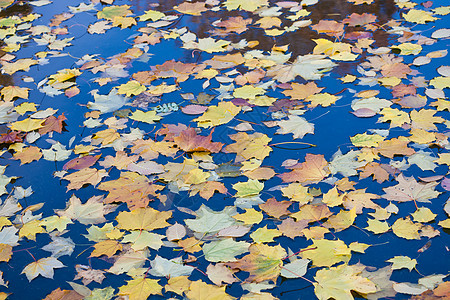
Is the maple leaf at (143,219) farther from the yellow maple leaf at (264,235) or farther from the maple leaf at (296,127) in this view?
the maple leaf at (296,127)

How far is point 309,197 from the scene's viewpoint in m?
2.54

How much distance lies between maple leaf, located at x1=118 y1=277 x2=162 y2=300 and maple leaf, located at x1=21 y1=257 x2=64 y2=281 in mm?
410

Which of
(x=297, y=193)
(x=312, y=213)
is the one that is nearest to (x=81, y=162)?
(x=297, y=193)

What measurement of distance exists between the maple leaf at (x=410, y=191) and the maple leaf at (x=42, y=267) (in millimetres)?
1792

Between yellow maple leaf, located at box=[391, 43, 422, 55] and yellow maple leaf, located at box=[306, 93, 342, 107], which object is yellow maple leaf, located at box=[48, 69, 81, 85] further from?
yellow maple leaf, located at box=[391, 43, 422, 55]

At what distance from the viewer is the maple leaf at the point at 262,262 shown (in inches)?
83.9

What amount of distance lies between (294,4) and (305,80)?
160cm

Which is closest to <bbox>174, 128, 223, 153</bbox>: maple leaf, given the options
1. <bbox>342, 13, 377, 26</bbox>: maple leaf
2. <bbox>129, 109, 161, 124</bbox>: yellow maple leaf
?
<bbox>129, 109, 161, 124</bbox>: yellow maple leaf

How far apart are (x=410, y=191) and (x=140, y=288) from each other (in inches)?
60.5

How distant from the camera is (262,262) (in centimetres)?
219

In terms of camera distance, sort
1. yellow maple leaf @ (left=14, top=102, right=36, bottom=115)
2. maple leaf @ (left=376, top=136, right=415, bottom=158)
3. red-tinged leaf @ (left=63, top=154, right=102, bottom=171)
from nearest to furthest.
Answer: maple leaf @ (left=376, top=136, right=415, bottom=158) → red-tinged leaf @ (left=63, top=154, right=102, bottom=171) → yellow maple leaf @ (left=14, top=102, right=36, bottom=115)

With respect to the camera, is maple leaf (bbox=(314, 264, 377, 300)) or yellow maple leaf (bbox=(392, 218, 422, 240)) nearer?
maple leaf (bbox=(314, 264, 377, 300))

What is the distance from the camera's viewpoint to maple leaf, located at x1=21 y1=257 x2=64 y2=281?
2.27 m

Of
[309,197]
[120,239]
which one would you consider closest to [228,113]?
[309,197]
